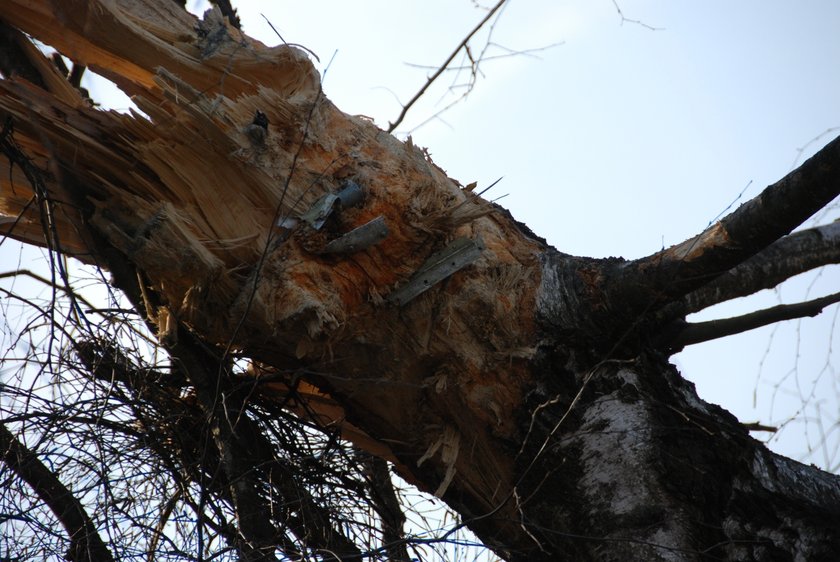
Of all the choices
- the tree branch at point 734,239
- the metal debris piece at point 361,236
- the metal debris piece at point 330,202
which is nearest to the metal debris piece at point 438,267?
the metal debris piece at point 361,236

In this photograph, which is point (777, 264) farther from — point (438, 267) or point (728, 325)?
point (438, 267)

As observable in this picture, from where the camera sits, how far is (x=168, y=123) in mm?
2438

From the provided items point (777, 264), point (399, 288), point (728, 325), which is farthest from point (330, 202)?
point (777, 264)

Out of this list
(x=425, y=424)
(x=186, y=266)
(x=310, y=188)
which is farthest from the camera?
(x=425, y=424)

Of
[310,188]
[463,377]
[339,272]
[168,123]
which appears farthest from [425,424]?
[168,123]

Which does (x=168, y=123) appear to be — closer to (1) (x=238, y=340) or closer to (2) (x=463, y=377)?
(1) (x=238, y=340)

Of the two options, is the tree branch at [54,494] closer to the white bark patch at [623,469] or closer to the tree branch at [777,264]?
the white bark patch at [623,469]

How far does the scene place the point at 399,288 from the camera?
8.36ft

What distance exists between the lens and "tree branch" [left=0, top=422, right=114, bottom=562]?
8.30 ft

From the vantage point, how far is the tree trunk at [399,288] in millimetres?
2361

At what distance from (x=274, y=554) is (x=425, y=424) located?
62 cm

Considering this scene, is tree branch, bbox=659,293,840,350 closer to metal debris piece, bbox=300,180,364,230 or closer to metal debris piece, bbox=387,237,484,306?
metal debris piece, bbox=387,237,484,306

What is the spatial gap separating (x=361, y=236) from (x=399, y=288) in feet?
0.71

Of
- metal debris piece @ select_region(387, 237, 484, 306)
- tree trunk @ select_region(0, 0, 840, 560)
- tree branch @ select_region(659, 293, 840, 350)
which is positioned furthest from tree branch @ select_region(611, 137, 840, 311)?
metal debris piece @ select_region(387, 237, 484, 306)
